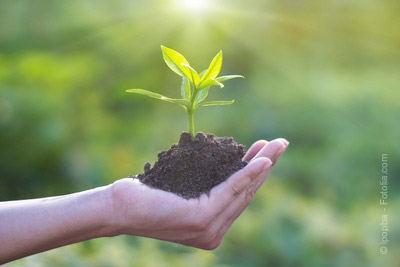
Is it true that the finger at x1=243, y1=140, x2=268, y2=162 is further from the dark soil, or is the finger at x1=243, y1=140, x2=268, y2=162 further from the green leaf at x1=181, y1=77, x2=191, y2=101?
the green leaf at x1=181, y1=77, x2=191, y2=101

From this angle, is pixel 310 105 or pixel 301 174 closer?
pixel 301 174

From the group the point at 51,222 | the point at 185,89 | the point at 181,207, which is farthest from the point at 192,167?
the point at 51,222

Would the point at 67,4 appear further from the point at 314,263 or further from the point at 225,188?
the point at 225,188

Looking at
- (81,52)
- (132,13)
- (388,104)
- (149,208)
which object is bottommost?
(149,208)

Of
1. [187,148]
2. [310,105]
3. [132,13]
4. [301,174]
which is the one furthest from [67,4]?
[187,148]

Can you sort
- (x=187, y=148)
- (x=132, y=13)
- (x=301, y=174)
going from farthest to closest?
1. (x=132, y=13)
2. (x=301, y=174)
3. (x=187, y=148)

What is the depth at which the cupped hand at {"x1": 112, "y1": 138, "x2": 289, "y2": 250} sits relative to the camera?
1.57 meters

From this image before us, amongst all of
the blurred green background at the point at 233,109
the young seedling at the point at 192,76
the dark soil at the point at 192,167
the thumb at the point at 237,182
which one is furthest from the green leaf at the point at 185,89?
the blurred green background at the point at 233,109

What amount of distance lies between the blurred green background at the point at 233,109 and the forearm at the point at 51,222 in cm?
120

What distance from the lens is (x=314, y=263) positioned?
307 cm

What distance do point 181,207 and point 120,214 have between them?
0.72ft

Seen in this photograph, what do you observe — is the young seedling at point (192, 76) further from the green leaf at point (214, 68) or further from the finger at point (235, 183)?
the finger at point (235, 183)

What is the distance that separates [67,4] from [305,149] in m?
4.67

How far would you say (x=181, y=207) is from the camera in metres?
1.56
